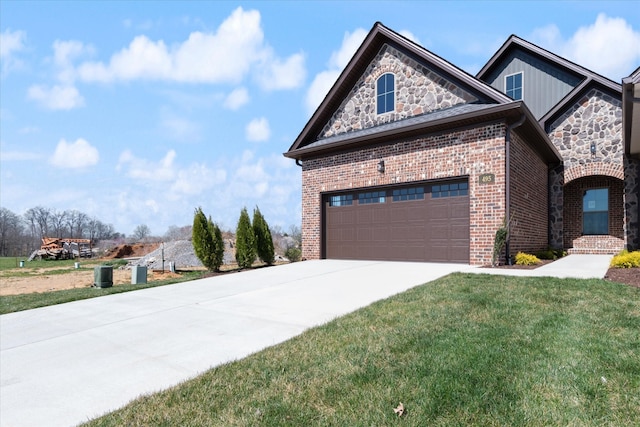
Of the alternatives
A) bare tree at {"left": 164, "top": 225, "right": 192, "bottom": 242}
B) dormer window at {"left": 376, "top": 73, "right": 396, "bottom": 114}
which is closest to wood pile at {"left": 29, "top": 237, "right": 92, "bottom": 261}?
bare tree at {"left": 164, "top": 225, "right": 192, "bottom": 242}

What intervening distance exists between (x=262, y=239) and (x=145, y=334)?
921 centimetres

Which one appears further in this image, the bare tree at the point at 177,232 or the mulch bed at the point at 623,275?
the bare tree at the point at 177,232

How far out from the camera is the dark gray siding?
15.9m

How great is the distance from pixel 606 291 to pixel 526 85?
45.2 feet

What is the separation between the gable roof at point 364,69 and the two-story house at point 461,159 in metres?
0.04

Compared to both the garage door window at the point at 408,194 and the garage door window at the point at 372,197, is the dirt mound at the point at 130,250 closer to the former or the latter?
the garage door window at the point at 372,197

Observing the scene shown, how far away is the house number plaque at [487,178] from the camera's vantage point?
390 inches

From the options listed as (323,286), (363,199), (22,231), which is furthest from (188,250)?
(22,231)

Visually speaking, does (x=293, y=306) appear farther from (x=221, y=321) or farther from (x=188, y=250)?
(x=188, y=250)

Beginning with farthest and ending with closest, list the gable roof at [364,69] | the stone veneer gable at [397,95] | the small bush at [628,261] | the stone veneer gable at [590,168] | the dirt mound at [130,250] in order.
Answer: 1. the dirt mound at [130,250]
2. the stone veneer gable at [590,168]
3. the stone veneer gable at [397,95]
4. the gable roof at [364,69]
5. the small bush at [628,261]

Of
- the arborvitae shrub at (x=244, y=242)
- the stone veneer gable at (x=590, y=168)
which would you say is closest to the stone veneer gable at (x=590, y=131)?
the stone veneer gable at (x=590, y=168)

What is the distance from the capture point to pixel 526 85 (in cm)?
1680

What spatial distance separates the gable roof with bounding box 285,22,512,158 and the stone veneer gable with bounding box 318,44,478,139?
18cm

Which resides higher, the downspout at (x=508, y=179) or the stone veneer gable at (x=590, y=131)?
the stone veneer gable at (x=590, y=131)
